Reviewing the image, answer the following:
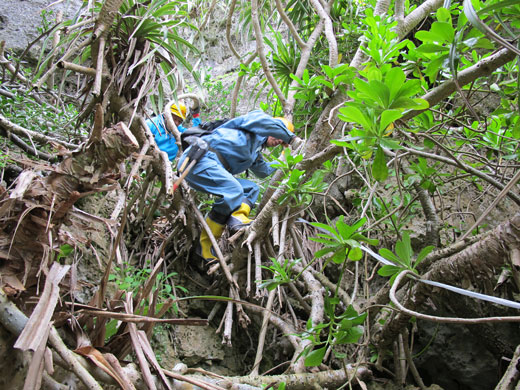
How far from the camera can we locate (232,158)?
9.01ft

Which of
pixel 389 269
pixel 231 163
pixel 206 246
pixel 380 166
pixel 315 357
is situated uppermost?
pixel 380 166

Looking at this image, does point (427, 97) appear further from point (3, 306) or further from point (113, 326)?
point (3, 306)

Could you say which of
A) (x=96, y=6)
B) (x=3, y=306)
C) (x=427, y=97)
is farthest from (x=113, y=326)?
(x=96, y=6)

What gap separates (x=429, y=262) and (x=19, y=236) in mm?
1487

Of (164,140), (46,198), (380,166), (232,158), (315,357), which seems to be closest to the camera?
(46,198)

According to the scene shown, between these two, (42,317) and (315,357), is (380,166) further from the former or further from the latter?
(42,317)

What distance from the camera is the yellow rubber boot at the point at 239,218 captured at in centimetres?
242

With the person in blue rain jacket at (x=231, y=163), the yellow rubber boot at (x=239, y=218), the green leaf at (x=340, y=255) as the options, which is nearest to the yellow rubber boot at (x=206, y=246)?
the person in blue rain jacket at (x=231, y=163)

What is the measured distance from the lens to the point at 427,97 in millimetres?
1355

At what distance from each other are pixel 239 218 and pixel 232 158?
19.8 inches

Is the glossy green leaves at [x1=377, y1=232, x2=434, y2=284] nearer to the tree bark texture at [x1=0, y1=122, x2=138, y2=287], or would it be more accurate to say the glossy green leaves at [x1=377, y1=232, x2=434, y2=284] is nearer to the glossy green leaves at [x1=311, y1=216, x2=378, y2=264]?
the glossy green leaves at [x1=311, y1=216, x2=378, y2=264]

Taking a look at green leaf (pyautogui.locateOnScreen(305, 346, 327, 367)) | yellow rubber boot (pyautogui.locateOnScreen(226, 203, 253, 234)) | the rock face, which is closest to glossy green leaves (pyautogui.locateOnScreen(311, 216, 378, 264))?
green leaf (pyautogui.locateOnScreen(305, 346, 327, 367))

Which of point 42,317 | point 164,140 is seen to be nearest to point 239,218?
point 164,140

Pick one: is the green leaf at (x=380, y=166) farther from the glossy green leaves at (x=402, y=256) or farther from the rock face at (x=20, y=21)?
the rock face at (x=20, y=21)
